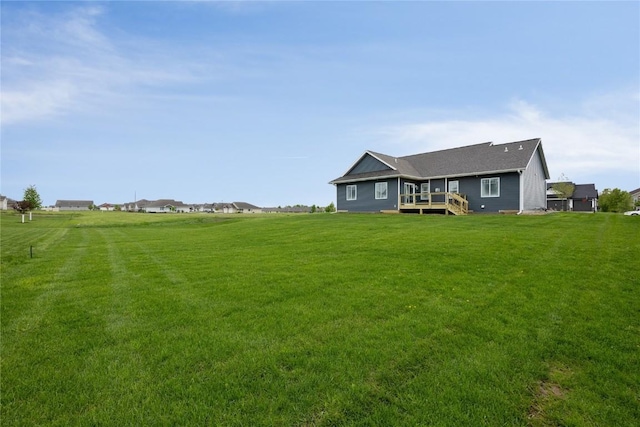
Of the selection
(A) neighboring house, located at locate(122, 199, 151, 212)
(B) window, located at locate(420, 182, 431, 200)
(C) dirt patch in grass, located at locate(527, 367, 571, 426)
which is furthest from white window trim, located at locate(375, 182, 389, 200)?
(A) neighboring house, located at locate(122, 199, 151, 212)

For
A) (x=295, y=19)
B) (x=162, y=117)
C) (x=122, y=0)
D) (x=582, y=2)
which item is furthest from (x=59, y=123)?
(x=582, y=2)

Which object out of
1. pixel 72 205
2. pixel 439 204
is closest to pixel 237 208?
pixel 72 205

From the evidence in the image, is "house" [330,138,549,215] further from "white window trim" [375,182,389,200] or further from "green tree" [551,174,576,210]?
"green tree" [551,174,576,210]

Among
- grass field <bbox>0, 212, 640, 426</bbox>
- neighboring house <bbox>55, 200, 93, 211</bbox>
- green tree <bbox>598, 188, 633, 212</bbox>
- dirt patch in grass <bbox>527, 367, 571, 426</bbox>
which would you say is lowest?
dirt patch in grass <bbox>527, 367, 571, 426</bbox>

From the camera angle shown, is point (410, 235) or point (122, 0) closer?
point (410, 235)

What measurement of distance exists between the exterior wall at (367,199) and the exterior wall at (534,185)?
31.9 ft

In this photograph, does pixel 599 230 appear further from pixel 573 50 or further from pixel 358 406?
pixel 358 406

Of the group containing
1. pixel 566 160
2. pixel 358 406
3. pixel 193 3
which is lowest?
pixel 358 406

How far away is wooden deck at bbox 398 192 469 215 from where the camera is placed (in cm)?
2434

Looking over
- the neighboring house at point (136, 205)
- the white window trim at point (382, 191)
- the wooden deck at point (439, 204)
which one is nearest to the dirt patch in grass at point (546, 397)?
the wooden deck at point (439, 204)

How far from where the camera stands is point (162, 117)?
3403 cm

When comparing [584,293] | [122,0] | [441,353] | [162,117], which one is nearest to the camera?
[441,353]

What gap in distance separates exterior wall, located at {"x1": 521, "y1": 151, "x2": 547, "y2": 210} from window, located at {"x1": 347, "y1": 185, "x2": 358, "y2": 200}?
1365 centimetres

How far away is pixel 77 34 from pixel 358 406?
21.1 metres
